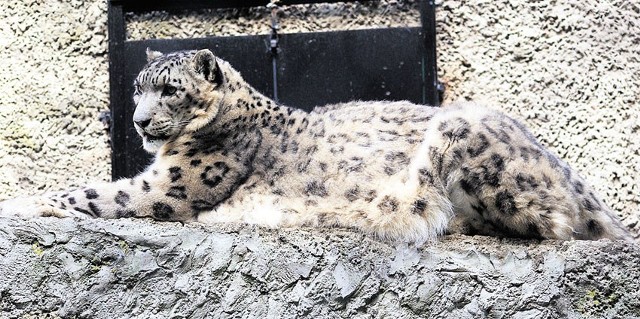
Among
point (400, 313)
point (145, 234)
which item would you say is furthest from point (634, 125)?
point (145, 234)

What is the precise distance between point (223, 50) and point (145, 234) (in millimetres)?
2425

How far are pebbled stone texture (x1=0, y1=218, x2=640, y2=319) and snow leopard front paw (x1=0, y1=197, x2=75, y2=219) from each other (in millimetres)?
181

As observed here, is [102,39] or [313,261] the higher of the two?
[102,39]

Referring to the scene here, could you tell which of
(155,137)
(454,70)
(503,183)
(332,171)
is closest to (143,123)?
(155,137)

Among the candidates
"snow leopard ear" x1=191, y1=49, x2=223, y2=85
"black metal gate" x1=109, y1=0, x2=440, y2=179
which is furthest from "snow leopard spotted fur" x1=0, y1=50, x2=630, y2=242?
"black metal gate" x1=109, y1=0, x2=440, y2=179

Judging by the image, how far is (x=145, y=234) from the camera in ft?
16.7

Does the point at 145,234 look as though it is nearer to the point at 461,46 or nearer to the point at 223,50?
the point at 223,50

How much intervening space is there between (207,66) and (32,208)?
3.81ft

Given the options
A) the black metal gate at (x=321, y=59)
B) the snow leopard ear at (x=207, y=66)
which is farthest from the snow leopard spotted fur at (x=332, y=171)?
the black metal gate at (x=321, y=59)

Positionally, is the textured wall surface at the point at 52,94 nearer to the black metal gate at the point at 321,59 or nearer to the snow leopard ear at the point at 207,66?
the black metal gate at the point at 321,59

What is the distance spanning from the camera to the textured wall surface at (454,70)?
722cm

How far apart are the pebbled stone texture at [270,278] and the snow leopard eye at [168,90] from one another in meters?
0.92

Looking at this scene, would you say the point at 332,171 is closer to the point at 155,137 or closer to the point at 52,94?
the point at 155,137

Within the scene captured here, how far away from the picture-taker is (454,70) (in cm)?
732
